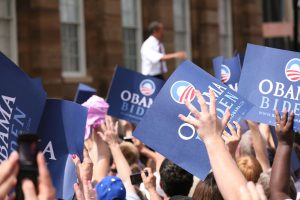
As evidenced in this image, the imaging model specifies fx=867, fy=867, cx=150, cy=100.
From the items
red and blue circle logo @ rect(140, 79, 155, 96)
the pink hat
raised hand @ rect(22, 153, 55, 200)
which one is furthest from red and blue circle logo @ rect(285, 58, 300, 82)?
raised hand @ rect(22, 153, 55, 200)

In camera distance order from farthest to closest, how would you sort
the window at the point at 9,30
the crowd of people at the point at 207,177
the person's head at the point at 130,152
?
the window at the point at 9,30
the person's head at the point at 130,152
the crowd of people at the point at 207,177

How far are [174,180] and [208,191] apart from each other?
1029mm

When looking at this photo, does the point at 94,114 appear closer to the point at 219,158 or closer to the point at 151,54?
the point at 219,158

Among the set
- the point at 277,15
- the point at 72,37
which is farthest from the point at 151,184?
the point at 277,15

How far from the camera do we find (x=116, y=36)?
Answer: 719 inches

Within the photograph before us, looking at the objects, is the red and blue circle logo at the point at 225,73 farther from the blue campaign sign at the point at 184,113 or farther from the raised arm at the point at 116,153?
the blue campaign sign at the point at 184,113

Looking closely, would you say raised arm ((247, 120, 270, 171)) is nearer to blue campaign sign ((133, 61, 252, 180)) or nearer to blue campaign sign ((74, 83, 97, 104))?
blue campaign sign ((133, 61, 252, 180))

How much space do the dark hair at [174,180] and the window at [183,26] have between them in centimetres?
1555

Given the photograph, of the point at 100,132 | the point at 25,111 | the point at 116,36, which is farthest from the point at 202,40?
the point at 25,111

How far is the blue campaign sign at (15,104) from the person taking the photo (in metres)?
4.54

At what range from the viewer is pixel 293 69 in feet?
19.9

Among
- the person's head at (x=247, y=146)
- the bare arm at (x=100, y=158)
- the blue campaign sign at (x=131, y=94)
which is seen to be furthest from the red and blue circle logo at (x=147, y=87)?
the bare arm at (x=100, y=158)

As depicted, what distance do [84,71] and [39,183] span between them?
14782 millimetres

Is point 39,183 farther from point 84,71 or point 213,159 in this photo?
point 84,71
